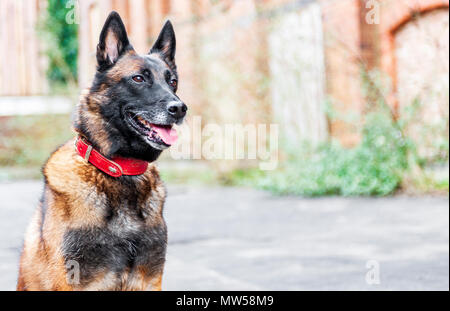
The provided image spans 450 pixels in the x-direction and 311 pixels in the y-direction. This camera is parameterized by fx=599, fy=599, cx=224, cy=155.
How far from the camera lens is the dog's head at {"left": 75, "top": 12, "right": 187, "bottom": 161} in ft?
8.32

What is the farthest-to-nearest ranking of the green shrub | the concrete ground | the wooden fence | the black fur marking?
the wooden fence < the green shrub < the concrete ground < the black fur marking

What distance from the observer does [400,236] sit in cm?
668

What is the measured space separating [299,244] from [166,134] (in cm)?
430

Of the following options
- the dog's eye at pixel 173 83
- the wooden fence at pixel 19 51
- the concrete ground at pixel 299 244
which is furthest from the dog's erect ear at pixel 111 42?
the wooden fence at pixel 19 51

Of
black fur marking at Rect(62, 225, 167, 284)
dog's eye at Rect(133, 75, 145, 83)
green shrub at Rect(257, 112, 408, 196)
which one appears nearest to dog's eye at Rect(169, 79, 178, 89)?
dog's eye at Rect(133, 75, 145, 83)

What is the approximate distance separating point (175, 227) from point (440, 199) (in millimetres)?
3961

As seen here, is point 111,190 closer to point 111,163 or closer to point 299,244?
point 111,163

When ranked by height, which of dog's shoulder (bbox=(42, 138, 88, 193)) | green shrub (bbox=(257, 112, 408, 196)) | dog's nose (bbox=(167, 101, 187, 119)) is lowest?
green shrub (bbox=(257, 112, 408, 196))

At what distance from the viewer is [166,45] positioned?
2.78 metres

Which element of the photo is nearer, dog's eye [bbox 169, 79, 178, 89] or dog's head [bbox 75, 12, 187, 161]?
dog's head [bbox 75, 12, 187, 161]

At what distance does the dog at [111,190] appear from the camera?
96.0 inches

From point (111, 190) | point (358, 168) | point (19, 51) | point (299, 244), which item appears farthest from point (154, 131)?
point (19, 51)

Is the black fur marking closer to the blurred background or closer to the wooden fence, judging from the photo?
the blurred background
